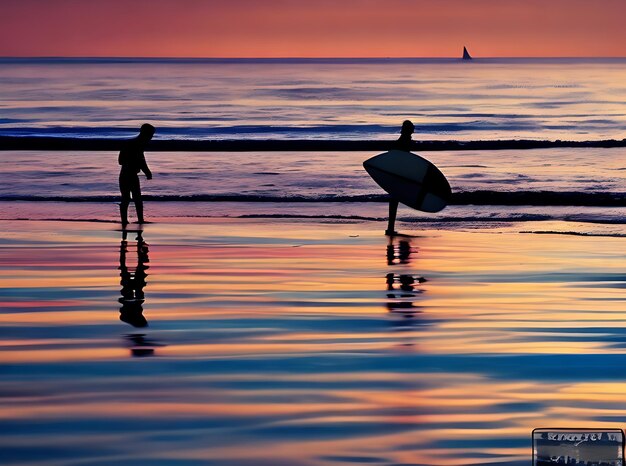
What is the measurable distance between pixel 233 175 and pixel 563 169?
9752mm

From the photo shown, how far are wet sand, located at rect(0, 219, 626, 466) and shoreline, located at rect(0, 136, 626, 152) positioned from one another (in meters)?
29.5

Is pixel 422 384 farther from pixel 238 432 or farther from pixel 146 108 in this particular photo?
pixel 146 108

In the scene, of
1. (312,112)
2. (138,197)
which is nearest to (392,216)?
(138,197)

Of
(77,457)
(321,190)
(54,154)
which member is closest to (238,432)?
(77,457)

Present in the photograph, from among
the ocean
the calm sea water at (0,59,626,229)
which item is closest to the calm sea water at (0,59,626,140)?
the calm sea water at (0,59,626,229)

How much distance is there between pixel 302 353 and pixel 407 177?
34.0 ft

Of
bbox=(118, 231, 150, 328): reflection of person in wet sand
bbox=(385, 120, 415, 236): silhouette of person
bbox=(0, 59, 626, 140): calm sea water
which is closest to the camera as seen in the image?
bbox=(118, 231, 150, 328): reflection of person in wet sand

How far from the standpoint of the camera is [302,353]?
9625mm

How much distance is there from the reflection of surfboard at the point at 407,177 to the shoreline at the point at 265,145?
25467mm

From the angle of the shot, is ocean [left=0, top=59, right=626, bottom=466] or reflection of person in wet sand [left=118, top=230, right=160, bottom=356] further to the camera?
reflection of person in wet sand [left=118, top=230, right=160, bottom=356]

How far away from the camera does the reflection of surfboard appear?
1966cm

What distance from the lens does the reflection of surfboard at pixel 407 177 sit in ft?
64.5

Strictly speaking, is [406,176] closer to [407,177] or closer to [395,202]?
[407,177]

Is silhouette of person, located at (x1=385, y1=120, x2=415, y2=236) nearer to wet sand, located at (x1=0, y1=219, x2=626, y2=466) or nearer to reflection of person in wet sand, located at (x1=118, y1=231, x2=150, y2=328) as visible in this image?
wet sand, located at (x1=0, y1=219, x2=626, y2=466)
